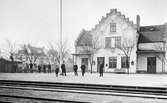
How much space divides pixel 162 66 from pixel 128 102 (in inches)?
1054

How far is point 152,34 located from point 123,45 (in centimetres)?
637

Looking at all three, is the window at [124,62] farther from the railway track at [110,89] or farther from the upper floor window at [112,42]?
the railway track at [110,89]

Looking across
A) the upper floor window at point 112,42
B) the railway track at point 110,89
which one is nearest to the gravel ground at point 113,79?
the railway track at point 110,89

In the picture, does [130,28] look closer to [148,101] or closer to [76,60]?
[76,60]

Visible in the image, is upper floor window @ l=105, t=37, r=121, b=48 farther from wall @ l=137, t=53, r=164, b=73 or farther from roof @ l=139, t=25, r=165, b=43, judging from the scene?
wall @ l=137, t=53, r=164, b=73

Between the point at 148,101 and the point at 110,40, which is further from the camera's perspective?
the point at 110,40

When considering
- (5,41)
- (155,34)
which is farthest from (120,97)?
(5,41)

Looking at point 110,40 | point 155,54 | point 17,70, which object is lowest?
point 17,70

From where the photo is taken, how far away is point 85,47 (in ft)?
125

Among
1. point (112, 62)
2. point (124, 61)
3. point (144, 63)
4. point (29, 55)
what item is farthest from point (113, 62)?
point (29, 55)

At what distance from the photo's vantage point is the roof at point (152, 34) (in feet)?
118

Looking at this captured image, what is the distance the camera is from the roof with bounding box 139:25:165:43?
35875 millimetres

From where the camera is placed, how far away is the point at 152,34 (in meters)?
37.2

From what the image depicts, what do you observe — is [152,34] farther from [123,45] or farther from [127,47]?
[123,45]
